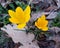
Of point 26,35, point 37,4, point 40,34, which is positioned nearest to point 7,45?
point 26,35

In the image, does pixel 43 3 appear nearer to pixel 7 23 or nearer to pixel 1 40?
pixel 7 23

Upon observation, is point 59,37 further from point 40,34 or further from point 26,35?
point 26,35

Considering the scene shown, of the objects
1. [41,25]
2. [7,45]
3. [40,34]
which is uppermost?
[41,25]

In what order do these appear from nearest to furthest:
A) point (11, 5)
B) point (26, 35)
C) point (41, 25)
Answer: point (41, 25)
point (26, 35)
point (11, 5)

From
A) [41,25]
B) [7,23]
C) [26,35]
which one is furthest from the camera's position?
[7,23]

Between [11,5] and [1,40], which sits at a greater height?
[11,5]

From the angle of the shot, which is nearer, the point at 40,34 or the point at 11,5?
the point at 40,34

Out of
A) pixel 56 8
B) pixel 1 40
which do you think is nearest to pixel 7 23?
pixel 1 40

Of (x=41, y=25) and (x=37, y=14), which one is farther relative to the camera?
(x=37, y=14)

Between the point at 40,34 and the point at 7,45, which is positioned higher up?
the point at 40,34
